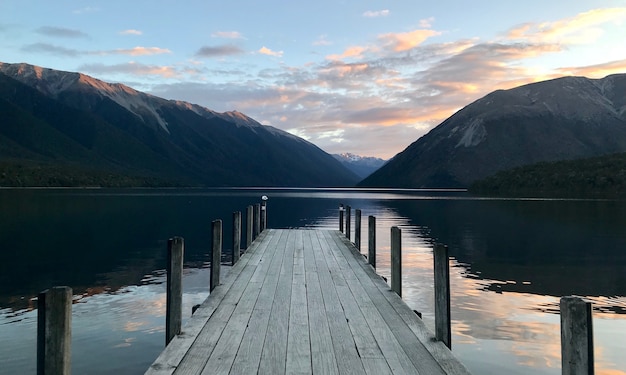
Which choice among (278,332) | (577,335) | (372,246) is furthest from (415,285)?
(577,335)

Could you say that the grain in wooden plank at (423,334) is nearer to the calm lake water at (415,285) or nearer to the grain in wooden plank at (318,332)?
the grain in wooden plank at (318,332)

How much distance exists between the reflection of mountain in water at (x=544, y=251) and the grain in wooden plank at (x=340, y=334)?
9.25 metres

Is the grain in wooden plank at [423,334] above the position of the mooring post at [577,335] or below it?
below

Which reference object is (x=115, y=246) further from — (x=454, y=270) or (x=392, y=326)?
(x=392, y=326)

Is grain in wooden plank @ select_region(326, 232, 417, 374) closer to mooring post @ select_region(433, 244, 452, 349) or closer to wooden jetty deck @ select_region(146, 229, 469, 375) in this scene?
wooden jetty deck @ select_region(146, 229, 469, 375)

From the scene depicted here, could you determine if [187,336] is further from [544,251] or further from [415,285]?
[544,251]

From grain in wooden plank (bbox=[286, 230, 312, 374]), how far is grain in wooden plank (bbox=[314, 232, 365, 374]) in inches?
15.4

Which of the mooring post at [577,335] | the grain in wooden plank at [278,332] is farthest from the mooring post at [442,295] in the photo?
the mooring post at [577,335]

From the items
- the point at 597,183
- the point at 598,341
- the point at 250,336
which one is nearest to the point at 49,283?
the point at 250,336

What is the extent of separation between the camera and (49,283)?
1841 centimetres

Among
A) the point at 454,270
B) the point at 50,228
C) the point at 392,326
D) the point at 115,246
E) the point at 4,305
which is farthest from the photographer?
the point at 50,228

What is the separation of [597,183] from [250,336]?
402ft

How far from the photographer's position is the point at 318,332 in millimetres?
7902

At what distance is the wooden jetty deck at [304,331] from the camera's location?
6410 millimetres
